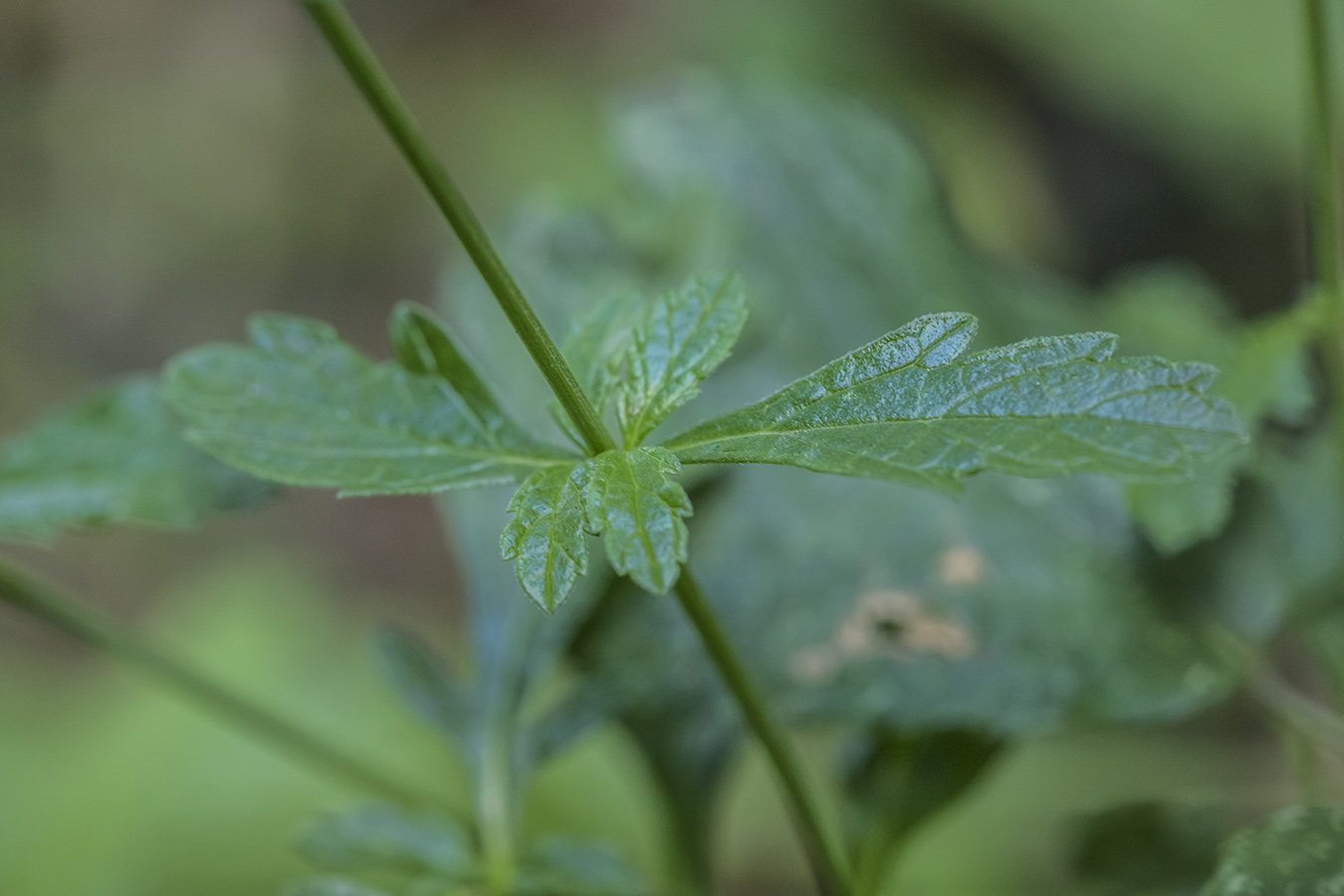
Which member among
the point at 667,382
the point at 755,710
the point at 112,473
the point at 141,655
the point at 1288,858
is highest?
the point at 112,473

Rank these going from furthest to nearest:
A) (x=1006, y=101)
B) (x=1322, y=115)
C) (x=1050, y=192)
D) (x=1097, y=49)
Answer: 1. (x=1006, y=101)
2. (x=1050, y=192)
3. (x=1097, y=49)
4. (x=1322, y=115)

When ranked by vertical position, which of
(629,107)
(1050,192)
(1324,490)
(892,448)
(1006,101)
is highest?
(1006,101)

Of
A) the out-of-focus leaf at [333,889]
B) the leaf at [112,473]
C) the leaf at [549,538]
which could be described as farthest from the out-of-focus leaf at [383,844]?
the leaf at [549,538]

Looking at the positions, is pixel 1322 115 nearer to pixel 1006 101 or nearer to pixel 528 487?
pixel 528 487

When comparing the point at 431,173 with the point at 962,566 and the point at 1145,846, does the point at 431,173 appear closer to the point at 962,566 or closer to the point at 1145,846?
the point at 962,566

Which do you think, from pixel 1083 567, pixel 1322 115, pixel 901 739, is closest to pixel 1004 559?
pixel 1083 567

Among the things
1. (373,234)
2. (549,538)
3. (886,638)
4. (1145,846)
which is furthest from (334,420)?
(373,234)

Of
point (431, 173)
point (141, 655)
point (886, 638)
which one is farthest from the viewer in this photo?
point (886, 638)
